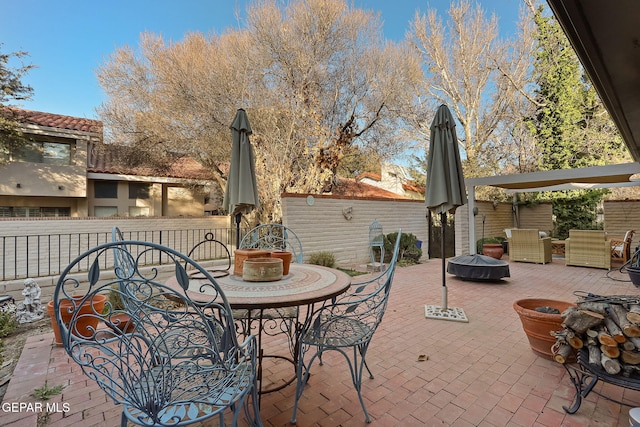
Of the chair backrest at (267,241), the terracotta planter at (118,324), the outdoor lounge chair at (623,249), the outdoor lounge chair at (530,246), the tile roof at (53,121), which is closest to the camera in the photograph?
the terracotta planter at (118,324)

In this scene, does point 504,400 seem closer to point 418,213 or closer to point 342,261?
point 342,261

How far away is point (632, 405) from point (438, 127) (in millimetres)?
2898

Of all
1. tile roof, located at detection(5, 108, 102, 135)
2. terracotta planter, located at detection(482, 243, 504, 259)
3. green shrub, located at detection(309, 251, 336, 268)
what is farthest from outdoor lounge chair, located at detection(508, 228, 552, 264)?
tile roof, located at detection(5, 108, 102, 135)

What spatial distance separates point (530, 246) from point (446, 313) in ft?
18.2

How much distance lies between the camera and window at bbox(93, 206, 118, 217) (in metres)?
10.8

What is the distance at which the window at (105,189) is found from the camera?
10797 mm

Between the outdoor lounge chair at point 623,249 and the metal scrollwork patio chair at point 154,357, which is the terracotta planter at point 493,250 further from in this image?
the metal scrollwork patio chair at point 154,357

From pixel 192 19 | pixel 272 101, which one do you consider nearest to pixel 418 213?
pixel 272 101

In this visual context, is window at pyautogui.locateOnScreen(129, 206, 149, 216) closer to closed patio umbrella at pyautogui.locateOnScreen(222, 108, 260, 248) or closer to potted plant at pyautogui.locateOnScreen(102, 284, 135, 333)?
potted plant at pyautogui.locateOnScreen(102, 284, 135, 333)

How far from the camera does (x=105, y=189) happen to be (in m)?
10.9

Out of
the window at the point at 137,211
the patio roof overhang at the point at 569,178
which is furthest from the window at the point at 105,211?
the patio roof overhang at the point at 569,178

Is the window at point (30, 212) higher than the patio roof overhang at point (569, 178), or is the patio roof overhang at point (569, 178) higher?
the patio roof overhang at point (569, 178)

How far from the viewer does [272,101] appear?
25.4 feet

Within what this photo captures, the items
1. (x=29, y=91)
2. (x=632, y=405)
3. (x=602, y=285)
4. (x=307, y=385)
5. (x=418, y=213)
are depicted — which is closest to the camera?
(x=632, y=405)
